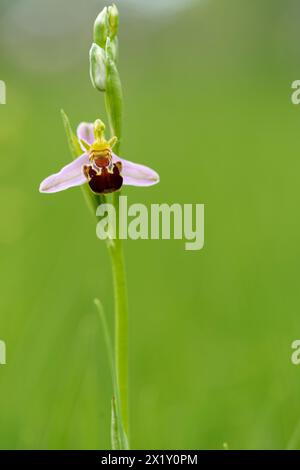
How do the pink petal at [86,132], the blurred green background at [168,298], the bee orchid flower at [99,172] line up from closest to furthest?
the bee orchid flower at [99,172] < the pink petal at [86,132] < the blurred green background at [168,298]

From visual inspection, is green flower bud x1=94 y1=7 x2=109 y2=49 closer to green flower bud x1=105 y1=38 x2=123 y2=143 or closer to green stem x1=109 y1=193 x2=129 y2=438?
green flower bud x1=105 y1=38 x2=123 y2=143

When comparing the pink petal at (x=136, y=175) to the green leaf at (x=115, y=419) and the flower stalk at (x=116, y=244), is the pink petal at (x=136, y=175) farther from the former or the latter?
the green leaf at (x=115, y=419)

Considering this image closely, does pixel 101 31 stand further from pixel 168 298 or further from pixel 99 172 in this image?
pixel 168 298

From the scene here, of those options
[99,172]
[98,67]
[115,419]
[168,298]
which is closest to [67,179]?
[99,172]

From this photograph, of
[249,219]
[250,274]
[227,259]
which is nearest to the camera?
[250,274]

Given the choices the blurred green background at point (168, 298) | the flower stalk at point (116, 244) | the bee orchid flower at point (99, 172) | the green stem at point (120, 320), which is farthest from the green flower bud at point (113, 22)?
the blurred green background at point (168, 298)

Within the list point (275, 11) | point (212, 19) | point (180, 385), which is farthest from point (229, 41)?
point (180, 385)
